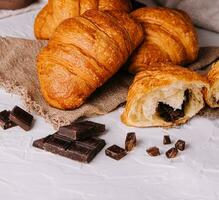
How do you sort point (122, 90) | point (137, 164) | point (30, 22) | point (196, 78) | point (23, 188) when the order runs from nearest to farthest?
point (23, 188)
point (137, 164)
point (196, 78)
point (122, 90)
point (30, 22)

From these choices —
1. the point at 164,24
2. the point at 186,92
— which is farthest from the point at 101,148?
the point at 164,24

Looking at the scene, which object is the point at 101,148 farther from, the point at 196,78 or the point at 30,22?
the point at 30,22

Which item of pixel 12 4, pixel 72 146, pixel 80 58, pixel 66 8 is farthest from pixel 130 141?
pixel 12 4

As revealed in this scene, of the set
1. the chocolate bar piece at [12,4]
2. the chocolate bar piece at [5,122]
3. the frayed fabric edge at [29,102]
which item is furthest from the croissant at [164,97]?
the chocolate bar piece at [12,4]

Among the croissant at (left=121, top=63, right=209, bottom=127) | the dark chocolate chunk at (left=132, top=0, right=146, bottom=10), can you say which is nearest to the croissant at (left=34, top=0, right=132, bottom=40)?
the dark chocolate chunk at (left=132, top=0, right=146, bottom=10)

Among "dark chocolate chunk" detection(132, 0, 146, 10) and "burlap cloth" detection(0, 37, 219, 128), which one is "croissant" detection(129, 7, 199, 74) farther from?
"dark chocolate chunk" detection(132, 0, 146, 10)

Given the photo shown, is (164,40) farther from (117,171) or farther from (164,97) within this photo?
(117,171)
